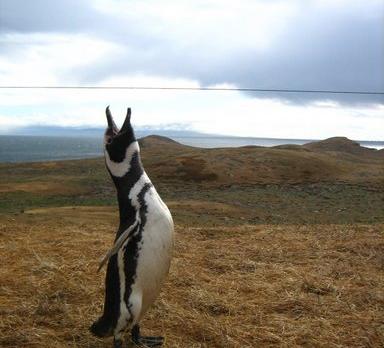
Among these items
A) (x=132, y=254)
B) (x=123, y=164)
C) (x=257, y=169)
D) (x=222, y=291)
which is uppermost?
(x=123, y=164)

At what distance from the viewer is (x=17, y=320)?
15.4ft

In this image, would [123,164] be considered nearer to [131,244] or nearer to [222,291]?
[131,244]

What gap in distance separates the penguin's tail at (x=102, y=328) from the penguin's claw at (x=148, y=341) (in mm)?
241

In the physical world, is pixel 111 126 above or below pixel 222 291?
above

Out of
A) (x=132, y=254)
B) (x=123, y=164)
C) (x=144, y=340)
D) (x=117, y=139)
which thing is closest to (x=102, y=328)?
(x=144, y=340)

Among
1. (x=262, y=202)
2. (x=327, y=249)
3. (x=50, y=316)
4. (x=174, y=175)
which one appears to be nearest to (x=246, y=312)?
(x=50, y=316)

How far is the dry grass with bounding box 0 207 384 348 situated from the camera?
4586 mm

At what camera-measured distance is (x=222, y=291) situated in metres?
5.82

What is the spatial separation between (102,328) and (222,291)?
1.94 m

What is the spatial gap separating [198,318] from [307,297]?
1365 mm

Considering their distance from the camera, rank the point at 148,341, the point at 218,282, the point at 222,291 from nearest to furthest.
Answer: the point at 148,341, the point at 222,291, the point at 218,282

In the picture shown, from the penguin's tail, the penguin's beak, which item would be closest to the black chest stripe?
the penguin's tail

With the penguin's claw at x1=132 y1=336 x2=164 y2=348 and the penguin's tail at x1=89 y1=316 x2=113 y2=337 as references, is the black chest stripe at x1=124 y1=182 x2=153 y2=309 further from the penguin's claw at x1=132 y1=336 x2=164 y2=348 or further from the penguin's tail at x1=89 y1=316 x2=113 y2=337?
the penguin's claw at x1=132 y1=336 x2=164 y2=348

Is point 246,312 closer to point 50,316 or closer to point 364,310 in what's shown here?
point 364,310
